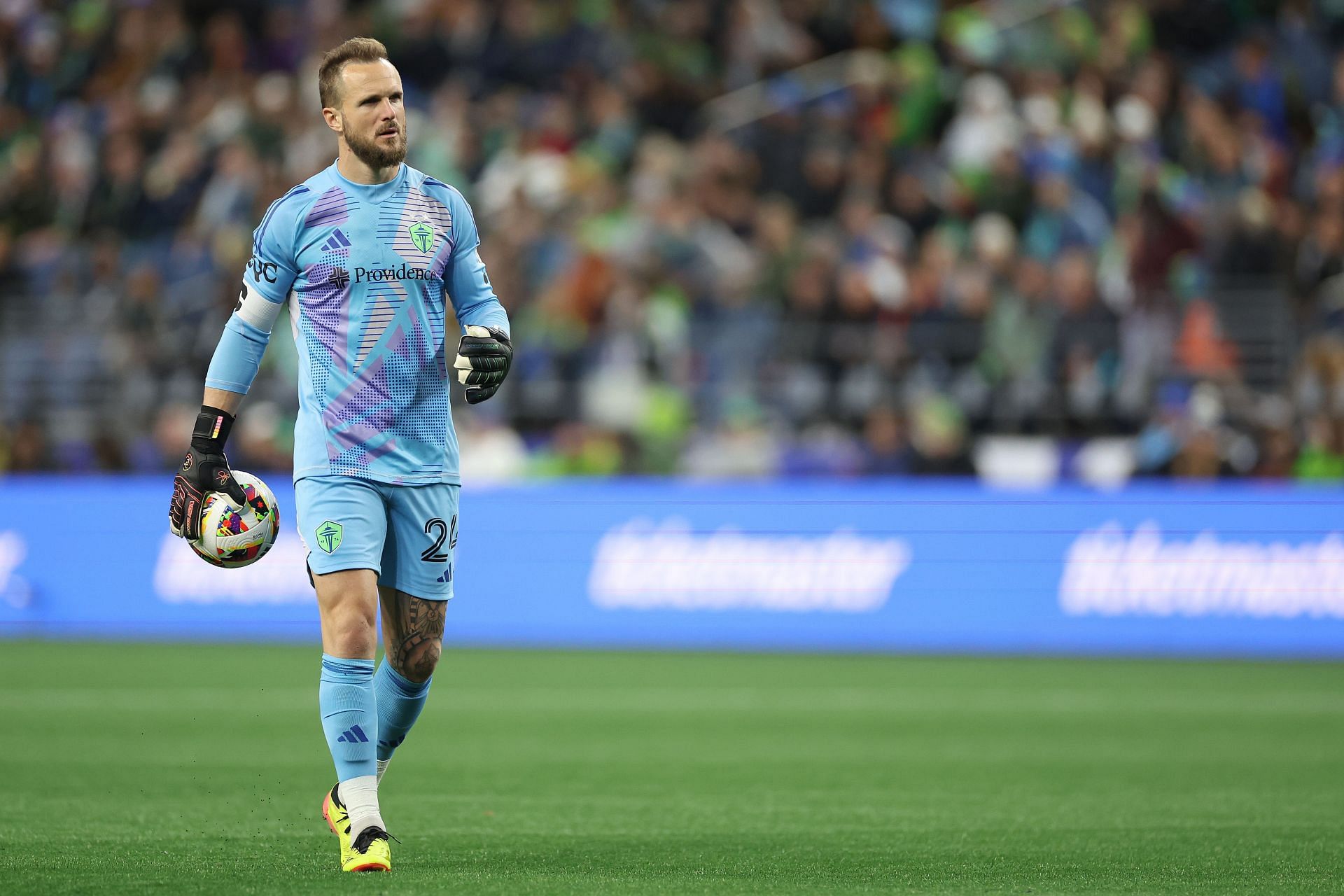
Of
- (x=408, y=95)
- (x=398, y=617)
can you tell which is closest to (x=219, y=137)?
(x=408, y=95)

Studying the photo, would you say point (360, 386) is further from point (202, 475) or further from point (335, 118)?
point (335, 118)

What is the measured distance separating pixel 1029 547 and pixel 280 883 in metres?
10.6

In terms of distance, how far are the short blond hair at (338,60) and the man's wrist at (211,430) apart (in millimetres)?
1037

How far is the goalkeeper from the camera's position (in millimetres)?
5906

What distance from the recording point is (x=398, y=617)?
6199 mm

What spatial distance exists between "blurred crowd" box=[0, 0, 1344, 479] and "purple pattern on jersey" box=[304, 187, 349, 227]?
10.5 meters

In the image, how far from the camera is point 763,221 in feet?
58.7

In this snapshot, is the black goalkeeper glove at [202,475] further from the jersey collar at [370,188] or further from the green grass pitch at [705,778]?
the green grass pitch at [705,778]

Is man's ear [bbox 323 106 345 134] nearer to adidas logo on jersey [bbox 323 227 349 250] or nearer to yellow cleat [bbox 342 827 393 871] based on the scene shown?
adidas logo on jersey [bbox 323 227 349 250]

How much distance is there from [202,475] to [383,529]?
0.59m

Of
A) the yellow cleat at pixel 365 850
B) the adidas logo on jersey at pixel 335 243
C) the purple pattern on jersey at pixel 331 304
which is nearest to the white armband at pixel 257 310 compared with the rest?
the purple pattern on jersey at pixel 331 304

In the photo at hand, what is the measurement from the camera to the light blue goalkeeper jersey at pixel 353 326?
237 inches

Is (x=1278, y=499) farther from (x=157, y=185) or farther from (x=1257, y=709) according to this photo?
(x=157, y=185)

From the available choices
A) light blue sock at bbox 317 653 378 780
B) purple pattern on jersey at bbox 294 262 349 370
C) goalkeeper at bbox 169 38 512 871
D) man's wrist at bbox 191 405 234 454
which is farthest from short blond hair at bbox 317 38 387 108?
light blue sock at bbox 317 653 378 780
